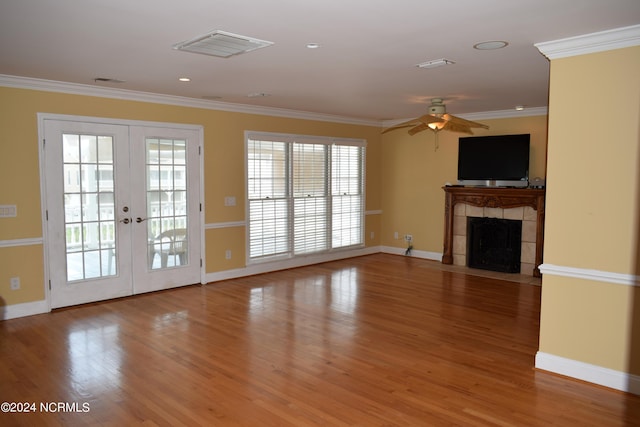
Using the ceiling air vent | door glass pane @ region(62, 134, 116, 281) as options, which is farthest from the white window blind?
the ceiling air vent

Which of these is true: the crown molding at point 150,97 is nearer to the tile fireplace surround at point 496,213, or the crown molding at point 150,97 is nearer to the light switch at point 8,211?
the light switch at point 8,211

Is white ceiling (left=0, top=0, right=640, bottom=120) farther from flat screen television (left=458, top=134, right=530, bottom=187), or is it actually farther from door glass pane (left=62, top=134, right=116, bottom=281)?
flat screen television (left=458, top=134, right=530, bottom=187)

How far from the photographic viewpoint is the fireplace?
7504 mm

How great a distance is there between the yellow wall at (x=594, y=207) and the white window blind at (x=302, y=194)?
4.53 meters

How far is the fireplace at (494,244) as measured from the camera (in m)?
7.50

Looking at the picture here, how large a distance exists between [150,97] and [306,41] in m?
3.19

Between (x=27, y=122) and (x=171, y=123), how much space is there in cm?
169

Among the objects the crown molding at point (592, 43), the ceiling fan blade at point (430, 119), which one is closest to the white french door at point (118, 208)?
the ceiling fan blade at point (430, 119)

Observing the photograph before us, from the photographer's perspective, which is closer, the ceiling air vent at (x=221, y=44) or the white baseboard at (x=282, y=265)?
the ceiling air vent at (x=221, y=44)

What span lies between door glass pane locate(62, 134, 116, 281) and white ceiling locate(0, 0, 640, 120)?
2.62 feet

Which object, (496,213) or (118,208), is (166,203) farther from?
(496,213)

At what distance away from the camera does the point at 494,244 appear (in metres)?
7.75

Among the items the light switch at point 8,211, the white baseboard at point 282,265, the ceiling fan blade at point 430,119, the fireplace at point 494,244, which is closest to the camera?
the light switch at point 8,211

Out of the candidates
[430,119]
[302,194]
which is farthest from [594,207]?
[302,194]
